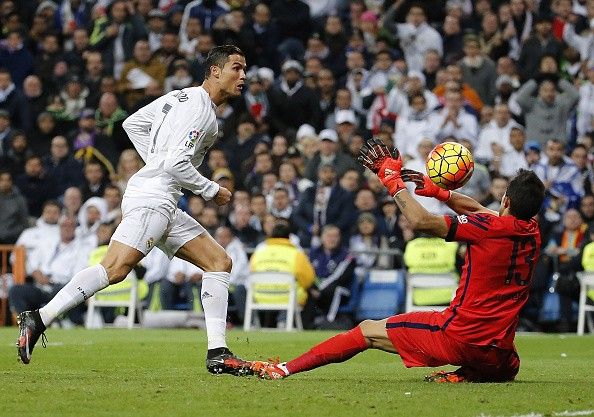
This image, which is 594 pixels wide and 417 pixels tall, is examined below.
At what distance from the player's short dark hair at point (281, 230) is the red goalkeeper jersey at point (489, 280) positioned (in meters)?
9.96

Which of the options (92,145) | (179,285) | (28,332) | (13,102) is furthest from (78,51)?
(28,332)

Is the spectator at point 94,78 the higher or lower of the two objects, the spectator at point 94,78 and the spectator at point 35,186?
the higher

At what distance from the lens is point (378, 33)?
24984 millimetres

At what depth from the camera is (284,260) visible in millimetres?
19453

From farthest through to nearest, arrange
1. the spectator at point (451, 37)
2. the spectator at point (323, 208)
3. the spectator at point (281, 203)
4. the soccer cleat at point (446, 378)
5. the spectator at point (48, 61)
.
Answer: the spectator at point (48, 61) → the spectator at point (451, 37) → the spectator at point (281, 203) → the spectator at point (323, 208) → the soccer cleat at point (446, 378)

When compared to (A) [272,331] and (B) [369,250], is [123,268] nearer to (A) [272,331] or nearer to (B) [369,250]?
(A) [272,331]

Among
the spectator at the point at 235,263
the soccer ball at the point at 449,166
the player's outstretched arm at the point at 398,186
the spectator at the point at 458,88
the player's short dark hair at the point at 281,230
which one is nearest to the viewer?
the player's outstretched arm at the point at 398,186

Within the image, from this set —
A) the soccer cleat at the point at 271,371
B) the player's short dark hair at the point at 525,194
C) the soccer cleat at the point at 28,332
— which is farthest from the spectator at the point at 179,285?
the player's short dark hair at the point at 525,194

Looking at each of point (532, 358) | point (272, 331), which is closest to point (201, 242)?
point (532, 358)

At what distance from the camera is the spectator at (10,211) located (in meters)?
21.7

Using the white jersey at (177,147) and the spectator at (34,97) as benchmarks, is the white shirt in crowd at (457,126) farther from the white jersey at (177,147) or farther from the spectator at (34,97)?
the white jersey at (177,147)

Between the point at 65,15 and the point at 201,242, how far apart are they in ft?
58.0

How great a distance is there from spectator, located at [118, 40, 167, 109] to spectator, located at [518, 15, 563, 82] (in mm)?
6693

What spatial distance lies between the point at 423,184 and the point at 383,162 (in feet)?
1.28
